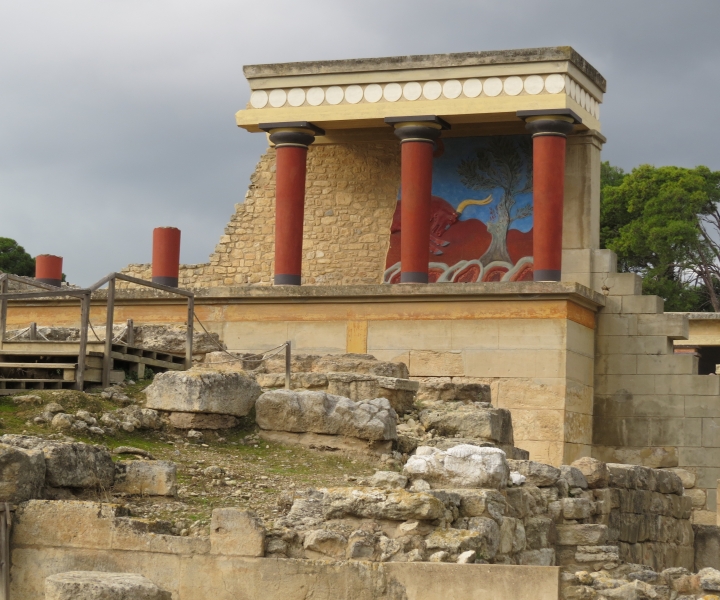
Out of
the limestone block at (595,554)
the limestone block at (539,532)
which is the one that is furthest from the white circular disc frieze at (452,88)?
the limestone block at (539,532)

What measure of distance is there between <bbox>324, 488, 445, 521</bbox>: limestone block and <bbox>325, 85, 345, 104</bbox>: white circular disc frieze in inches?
511

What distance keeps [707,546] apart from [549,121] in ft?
22.6

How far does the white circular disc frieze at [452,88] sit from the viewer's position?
21.5 m

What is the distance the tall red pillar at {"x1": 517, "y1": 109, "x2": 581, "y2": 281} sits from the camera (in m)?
20.6

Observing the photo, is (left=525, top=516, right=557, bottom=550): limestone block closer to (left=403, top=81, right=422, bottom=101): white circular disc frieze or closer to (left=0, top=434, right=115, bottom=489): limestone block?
(left=0, top=434, right=115, bottom=489): limestone block

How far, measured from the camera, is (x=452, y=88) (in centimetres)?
2156

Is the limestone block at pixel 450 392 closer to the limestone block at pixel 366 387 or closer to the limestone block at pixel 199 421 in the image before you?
the limestone block at pixel 366 387

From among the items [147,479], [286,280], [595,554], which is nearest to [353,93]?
[286,280]

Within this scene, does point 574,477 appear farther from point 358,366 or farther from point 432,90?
point 432,90

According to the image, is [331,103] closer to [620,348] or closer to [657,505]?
[620,348]

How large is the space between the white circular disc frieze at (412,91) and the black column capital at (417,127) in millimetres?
375

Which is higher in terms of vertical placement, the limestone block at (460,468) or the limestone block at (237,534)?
the limestone block at (460,468)

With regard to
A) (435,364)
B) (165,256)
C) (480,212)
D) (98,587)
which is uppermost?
(480,212)

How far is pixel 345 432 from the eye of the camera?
1296 centimetres
